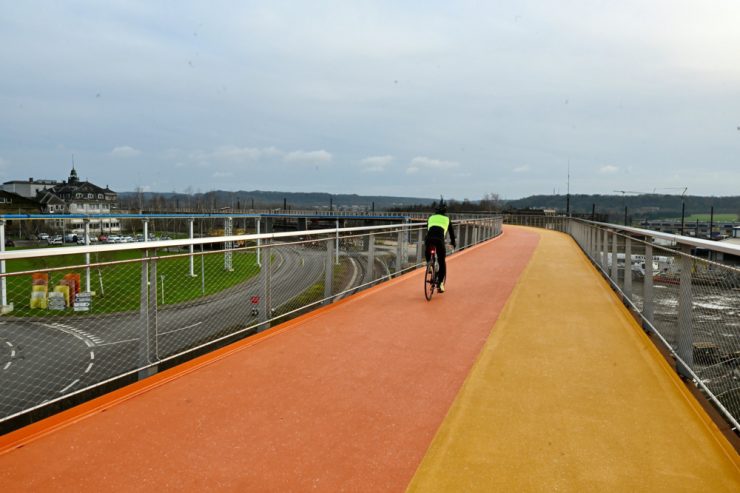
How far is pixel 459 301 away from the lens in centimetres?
786

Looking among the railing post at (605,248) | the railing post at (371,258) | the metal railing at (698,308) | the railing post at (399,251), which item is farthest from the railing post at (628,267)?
the railing post at (399,251)

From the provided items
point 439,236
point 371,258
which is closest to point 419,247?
point 371,258

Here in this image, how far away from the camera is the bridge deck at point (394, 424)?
8.54 ft

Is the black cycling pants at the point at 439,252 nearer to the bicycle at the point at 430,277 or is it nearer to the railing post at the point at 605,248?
the bicycle at the point at 430,277

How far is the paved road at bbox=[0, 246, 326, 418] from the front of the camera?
4.62 meters

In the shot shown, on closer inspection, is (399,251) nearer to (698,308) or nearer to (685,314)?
(685,314)

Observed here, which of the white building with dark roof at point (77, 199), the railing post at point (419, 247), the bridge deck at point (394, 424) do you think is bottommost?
the bridge deck at point (394, 424)

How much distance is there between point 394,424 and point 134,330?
315cm

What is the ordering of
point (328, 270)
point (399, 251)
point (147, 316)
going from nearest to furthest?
point (147, 316) → point (328, 270) → point (399, 251)

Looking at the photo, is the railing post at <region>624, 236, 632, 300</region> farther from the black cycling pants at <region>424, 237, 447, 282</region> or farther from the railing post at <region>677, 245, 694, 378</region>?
the black cycling pants at <region>424, 237, 447, 282</region>

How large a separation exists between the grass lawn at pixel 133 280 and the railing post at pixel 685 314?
14.8ft

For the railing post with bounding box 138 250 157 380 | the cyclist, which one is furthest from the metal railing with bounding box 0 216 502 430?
the cyclist

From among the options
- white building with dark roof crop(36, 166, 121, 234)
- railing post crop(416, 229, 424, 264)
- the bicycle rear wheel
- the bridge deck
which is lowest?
the bridge deck

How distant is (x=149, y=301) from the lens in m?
4.28
